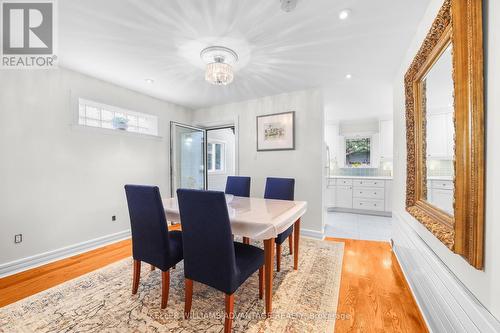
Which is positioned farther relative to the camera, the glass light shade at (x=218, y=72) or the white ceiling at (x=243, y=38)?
the glass light shade at (x=218, y=72)

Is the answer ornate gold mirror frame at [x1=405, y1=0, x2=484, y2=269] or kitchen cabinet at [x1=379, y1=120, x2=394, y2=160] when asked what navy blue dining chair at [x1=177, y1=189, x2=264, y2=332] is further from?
kitchen cabinet at [x1=379, y1=120, x2=394, y2=160]

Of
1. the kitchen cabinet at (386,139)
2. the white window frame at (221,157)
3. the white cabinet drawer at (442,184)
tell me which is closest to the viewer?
the white cabinet drawer at (442,184)

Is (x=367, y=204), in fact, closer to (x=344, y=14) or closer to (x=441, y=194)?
(x=441, y=194)

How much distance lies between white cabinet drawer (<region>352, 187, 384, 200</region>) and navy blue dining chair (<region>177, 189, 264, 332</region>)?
14.7 feet

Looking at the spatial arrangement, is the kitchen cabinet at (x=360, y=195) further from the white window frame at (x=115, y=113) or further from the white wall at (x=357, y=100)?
the white window frame at (x=115, y=113)

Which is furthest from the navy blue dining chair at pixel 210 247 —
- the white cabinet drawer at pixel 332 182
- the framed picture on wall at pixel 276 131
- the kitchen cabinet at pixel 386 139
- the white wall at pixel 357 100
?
the kitchen cabinet at pixel 386 139

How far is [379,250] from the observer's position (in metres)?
2.94

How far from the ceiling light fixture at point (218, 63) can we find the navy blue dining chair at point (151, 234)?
53.4 inches

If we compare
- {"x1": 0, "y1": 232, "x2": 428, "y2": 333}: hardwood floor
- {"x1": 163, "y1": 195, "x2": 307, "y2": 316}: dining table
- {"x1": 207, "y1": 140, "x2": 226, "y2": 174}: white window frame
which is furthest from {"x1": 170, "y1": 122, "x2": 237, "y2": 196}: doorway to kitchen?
{"x1": 163, "y1": 195, "x2": 307, "y2": 316}: dining table

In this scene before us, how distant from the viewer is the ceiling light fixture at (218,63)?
2.26 meters

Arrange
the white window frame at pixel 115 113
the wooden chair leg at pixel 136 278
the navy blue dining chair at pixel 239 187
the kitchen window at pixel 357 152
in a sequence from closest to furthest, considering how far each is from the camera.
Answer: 1. the wooden chair leg at pixel 136 278
2. the white window frame at pixel 115 113
3. the navy blue dining chair at pixel 239 187
4. the kitchen window at pixel 357 152

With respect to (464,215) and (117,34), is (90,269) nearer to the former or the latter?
(117,34)

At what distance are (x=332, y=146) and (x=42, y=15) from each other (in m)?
5.75

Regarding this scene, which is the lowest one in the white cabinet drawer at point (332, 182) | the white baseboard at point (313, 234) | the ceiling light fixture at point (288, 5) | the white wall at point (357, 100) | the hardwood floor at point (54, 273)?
the hardwood floor at point (54, 273)
